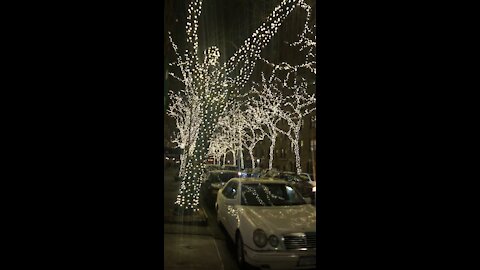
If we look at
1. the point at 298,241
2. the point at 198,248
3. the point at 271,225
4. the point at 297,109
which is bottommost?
the point at 198,248

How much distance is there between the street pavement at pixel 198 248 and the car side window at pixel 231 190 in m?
0.75

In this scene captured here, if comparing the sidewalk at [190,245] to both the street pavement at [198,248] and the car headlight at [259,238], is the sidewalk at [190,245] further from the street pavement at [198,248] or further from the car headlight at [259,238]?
the car headlight at [259,238]

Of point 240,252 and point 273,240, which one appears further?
point 240,252

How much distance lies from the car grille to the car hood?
0.07 meters

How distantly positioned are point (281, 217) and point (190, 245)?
166 cm

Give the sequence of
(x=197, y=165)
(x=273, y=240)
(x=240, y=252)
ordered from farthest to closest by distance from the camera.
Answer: (x=197, y=165) < (x=240, y=252) < (x=273, y=240)

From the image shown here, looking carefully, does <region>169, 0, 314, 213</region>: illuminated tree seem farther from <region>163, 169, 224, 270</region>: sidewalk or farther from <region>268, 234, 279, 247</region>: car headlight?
<region>268, 234, 279, 247</region>: car headlight

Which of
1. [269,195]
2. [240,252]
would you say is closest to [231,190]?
[269,195]

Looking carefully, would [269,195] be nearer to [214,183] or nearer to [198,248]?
[198,248]

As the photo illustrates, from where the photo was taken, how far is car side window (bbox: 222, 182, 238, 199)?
23.7 feet

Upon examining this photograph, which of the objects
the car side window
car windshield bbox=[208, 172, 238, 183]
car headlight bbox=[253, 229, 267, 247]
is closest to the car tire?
car headlight bbox=[253, 229, 267, 247]

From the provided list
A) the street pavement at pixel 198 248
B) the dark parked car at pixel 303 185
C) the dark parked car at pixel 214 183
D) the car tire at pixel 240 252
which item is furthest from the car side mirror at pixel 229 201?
the dark parked car at pixel 303 185

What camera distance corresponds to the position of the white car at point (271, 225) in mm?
4977

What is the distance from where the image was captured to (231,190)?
7.57 m
